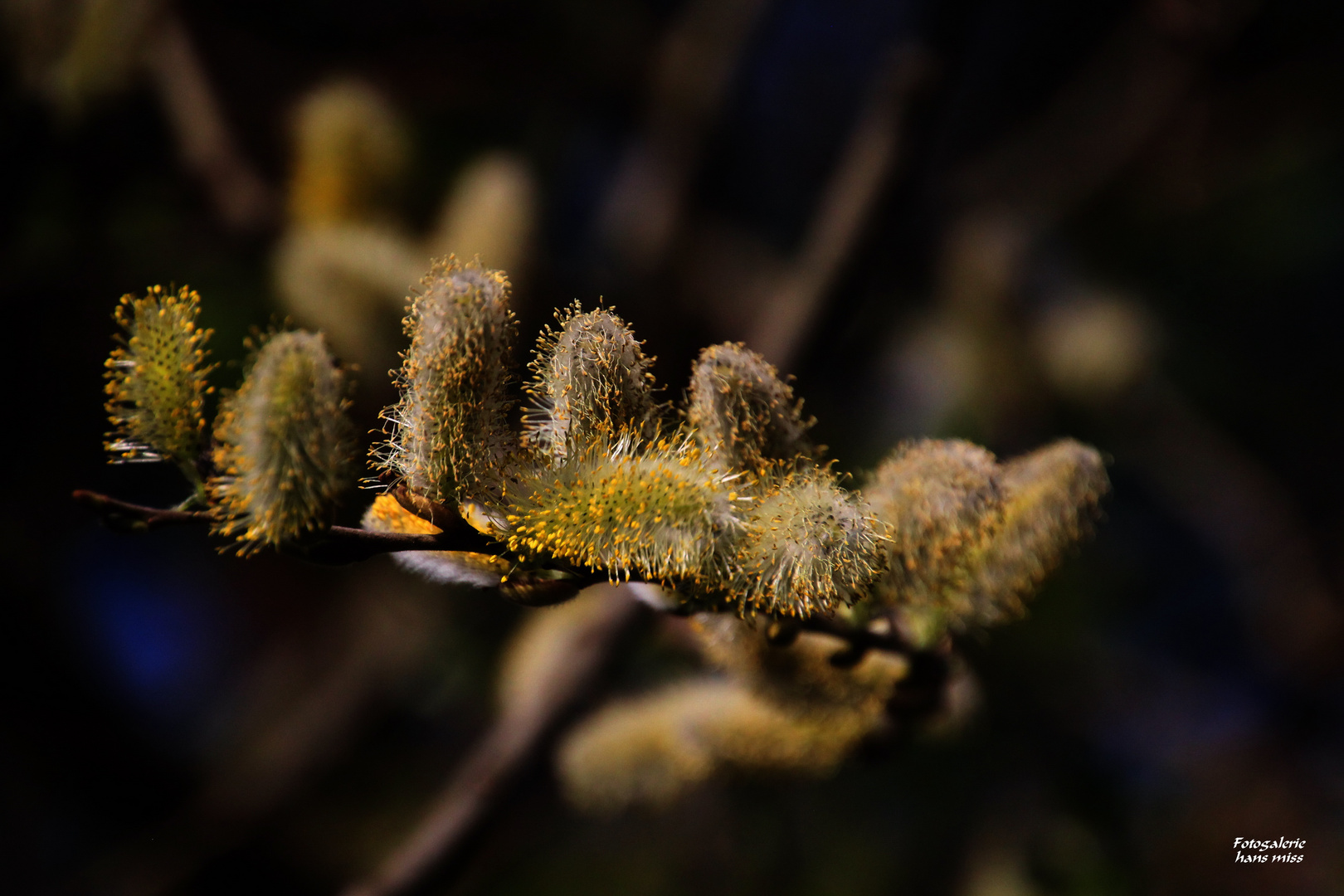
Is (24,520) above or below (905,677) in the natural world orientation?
above

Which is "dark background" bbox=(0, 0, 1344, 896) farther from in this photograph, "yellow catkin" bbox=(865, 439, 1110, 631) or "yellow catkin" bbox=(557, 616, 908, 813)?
"yellow catkin" bbox=(865, 439, 1110, 631)

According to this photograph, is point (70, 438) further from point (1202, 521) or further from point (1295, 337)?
point (1295, 337)

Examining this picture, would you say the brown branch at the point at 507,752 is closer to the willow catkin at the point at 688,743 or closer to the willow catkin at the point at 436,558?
the willow catkin at the point at 688,743

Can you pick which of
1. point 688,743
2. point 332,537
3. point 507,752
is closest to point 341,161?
point 507,752

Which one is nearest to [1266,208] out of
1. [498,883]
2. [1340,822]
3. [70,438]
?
[1340,822]

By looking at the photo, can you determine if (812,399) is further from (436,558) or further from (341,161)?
(436,558)
